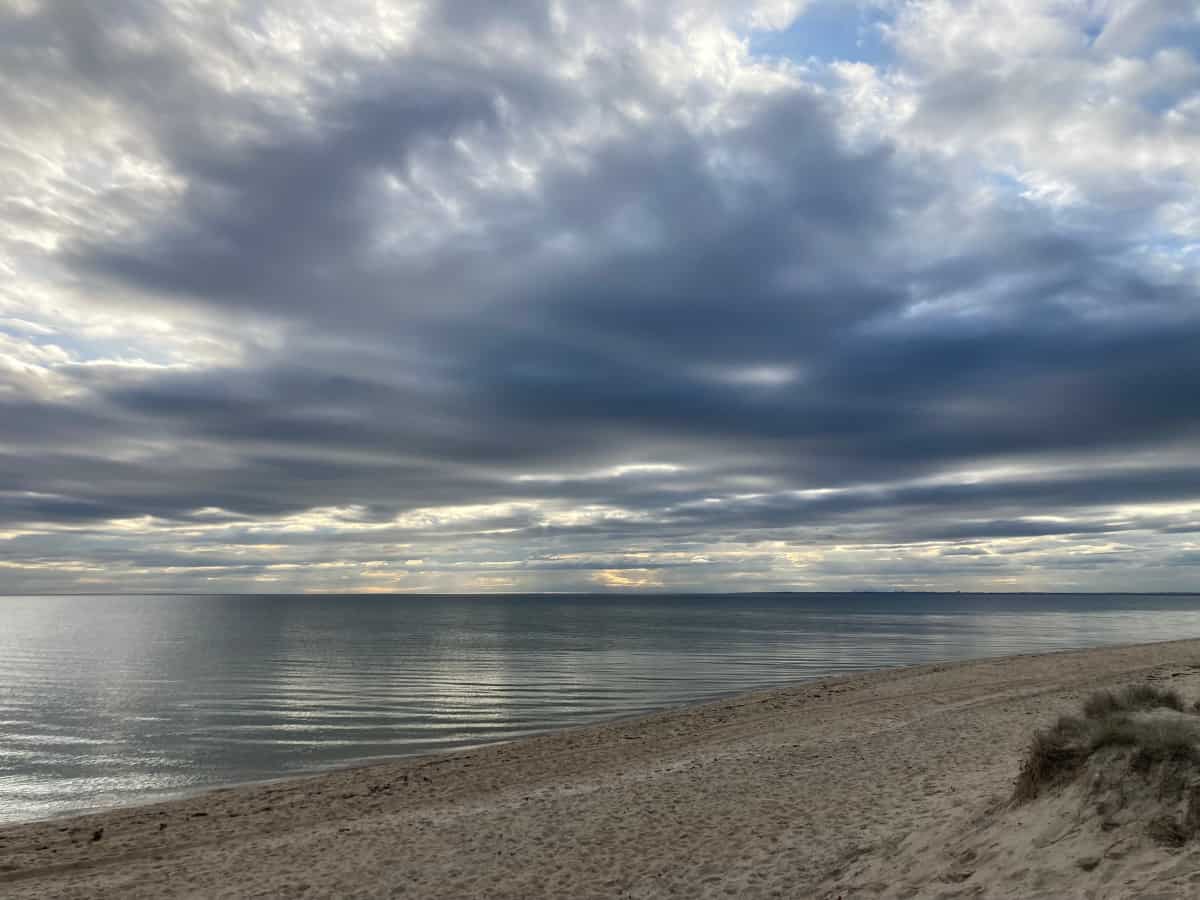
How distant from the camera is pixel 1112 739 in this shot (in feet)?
29.8

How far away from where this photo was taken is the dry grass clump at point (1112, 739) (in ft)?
27.9

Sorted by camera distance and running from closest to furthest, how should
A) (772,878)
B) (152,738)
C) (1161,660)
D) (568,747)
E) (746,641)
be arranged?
(772,878), (568,747), (152,738), (1161,660), (746,641)

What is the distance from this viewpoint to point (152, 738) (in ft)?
90.7

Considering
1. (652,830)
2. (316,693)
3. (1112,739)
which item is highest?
(1112,739)

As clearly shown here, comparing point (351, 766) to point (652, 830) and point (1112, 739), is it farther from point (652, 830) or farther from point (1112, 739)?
point (1112, 739)

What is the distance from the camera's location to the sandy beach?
8.89 meters

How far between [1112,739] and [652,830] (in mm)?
6999

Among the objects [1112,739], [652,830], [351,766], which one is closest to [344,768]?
[351,766]

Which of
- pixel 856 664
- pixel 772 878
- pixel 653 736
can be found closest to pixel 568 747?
pixel 653 736

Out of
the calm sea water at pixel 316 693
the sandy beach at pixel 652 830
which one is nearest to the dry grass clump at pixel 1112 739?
the sandy beach at pixel 652 830

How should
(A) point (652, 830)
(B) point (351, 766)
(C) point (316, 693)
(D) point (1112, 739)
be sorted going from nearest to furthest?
(D) point (1112, 739)
(A) point (652, 830)
(B) point (351, 766)
(C) point (316, 693)

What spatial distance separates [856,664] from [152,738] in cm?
3953

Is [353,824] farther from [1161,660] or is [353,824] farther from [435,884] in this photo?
[1161,660]

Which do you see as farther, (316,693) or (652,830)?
(316,693)
